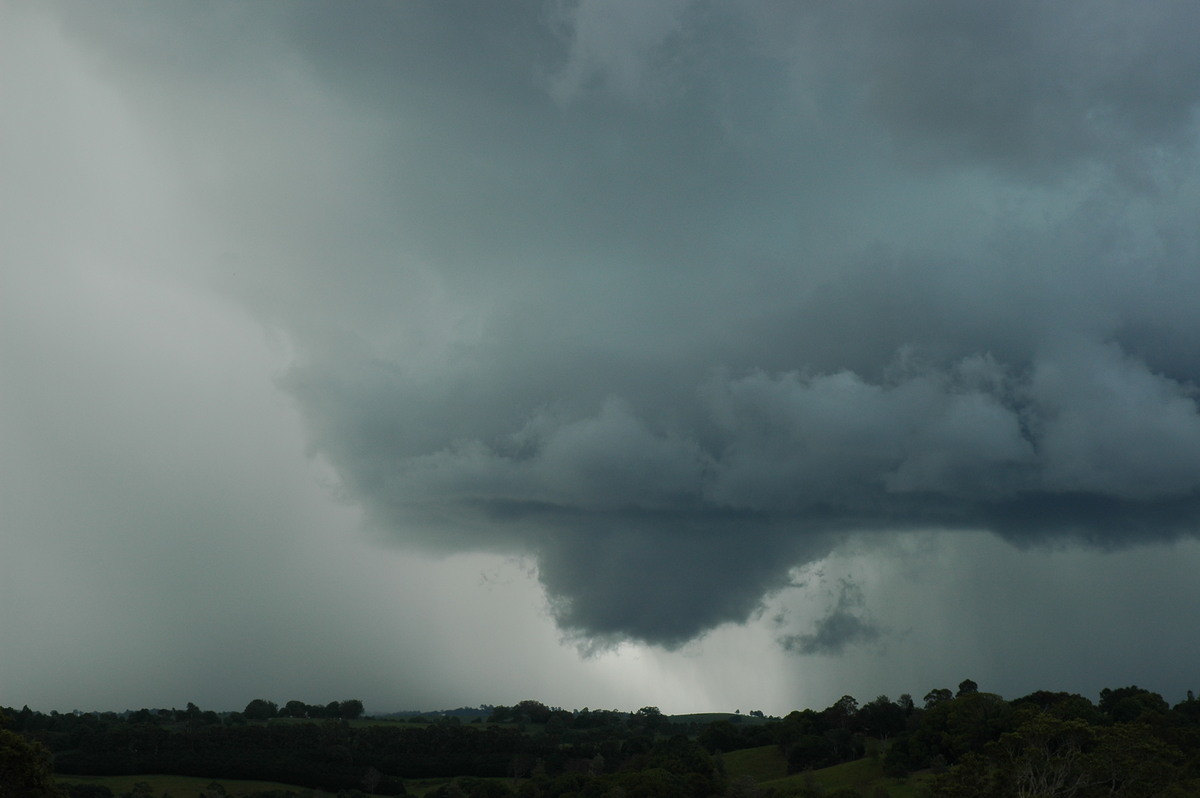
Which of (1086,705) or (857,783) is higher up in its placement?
(1086,705)

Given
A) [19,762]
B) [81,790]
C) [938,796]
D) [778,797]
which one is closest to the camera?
[19,762]

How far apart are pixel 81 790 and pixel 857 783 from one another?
15282 centimetres

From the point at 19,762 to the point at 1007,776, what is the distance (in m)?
76.1

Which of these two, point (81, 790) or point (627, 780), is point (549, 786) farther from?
point (81, 790)

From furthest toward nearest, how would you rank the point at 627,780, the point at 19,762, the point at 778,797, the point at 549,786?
1. the point at 549,786
2. the point at 627,780
3. the point at 778,797
4. the point at 19,762

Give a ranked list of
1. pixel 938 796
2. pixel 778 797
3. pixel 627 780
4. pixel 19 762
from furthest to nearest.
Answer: pixel 627 780
pixel 778 797
pixel 938 796
pixel 19 762

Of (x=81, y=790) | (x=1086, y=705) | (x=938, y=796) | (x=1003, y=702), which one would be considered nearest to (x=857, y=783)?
(x=1003, y=702)

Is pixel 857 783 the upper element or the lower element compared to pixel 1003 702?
lower

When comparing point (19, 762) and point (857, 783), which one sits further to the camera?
point (857, 783)

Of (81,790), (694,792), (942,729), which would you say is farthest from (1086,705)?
(81,790)

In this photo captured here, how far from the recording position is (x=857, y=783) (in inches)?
7490

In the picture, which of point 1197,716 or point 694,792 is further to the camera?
point 1197,716

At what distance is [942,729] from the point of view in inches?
7426

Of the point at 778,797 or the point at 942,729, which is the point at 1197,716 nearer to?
the point at 942,729
